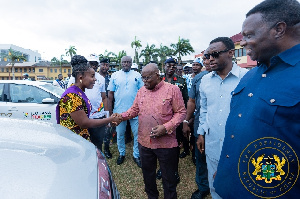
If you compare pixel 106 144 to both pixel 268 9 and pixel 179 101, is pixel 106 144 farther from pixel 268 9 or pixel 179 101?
pixel 268 9

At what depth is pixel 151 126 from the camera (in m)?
2.63

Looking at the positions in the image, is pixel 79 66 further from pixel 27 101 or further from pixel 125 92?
pixel 27 101

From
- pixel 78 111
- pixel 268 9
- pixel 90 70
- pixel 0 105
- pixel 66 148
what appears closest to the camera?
pixel 268 9

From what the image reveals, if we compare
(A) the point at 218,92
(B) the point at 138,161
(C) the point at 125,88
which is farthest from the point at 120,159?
(A) the point at 218,92

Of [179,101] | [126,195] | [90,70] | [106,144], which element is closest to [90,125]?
[90,70]

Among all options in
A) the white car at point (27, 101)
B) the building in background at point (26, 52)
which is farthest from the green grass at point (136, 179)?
the building in background at point (26, 52)

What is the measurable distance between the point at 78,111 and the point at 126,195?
1653 mm

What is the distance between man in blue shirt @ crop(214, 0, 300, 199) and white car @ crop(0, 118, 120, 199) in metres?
0.85

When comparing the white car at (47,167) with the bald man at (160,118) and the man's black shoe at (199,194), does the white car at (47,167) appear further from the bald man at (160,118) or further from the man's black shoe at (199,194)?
the man's black shoe at (199,194)

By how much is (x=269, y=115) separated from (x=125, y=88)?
140 inches

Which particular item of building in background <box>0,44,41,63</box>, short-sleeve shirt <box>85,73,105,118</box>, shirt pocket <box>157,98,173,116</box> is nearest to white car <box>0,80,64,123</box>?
short-sleeve shirt <box>85,73,105,118</box>

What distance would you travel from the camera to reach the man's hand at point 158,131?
8.05ft

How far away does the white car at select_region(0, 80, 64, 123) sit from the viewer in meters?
5.32

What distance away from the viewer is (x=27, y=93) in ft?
18.4
